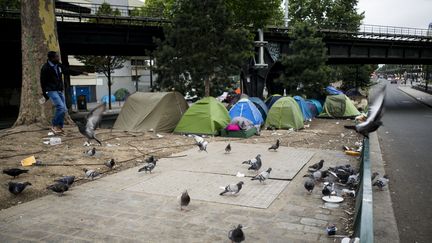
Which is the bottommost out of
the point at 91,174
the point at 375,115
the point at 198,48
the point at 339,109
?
the point at 91,174

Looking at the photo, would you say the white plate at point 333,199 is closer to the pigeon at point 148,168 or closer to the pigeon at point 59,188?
the pigeon at point 148,168

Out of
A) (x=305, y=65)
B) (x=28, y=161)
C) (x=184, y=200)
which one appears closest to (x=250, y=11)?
(x=305, y=65)

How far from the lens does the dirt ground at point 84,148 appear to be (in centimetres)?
743

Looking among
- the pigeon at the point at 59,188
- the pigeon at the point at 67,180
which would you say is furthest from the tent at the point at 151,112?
the pigeon at the point at 59,188

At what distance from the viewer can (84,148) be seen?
1031 centimetres

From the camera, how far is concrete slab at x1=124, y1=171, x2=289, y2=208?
6332 millimetres

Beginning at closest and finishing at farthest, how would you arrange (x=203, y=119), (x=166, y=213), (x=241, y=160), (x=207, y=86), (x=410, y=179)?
(x=166, y=213) → (x=410, y=179) → (x=241, y=160) → (x=203, y=119) → (x=207, y=86)

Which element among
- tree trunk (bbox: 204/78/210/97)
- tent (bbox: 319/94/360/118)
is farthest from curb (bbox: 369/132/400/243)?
tent (bbox: 319/94/360/118)

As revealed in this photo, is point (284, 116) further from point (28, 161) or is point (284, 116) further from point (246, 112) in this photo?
point (28, 161)

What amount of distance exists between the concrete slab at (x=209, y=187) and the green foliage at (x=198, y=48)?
11.7 metres

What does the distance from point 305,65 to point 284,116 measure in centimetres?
1044

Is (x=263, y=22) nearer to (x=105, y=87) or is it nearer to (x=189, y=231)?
(x=189, y=231)

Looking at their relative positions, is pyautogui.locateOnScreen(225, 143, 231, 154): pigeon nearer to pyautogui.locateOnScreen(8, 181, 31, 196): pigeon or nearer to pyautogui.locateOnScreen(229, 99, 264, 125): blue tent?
pyautogui.locateOnScreen(229, 99, 264, 125): blue tent

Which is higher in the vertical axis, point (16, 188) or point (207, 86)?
point (207, 86)
